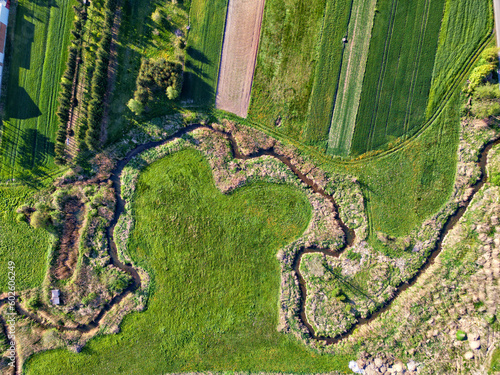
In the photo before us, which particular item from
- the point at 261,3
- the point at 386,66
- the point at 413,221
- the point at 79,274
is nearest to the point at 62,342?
the point at 79,274

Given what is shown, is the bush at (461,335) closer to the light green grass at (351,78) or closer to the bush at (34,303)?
the light green grass at (351,78)

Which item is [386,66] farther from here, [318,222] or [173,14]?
[173,14]

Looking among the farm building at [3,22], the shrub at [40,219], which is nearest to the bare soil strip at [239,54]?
the shrub at [40,219]

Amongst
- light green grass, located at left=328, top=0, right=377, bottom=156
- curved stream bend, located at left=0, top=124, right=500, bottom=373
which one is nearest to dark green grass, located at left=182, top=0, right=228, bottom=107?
curved stream bend, located at left=0, top=124, right=500, bottom=373

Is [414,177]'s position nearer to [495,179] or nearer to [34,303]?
[495,179]

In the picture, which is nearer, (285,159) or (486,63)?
(486,63)
